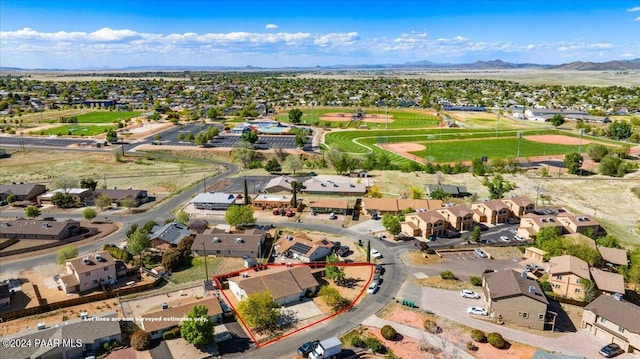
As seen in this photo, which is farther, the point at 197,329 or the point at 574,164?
the point at 574,164

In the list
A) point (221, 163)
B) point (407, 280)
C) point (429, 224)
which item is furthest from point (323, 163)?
point (407, 280)

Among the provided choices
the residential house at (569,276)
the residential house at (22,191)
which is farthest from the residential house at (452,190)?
the residential house at (22,191)

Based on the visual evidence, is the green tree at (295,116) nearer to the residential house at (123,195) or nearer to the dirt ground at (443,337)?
the residential house at (123,195)

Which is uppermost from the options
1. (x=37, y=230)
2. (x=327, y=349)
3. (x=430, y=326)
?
(x=37, y=230)

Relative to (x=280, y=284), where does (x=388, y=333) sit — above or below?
below

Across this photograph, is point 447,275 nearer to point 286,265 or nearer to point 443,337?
point 443,337

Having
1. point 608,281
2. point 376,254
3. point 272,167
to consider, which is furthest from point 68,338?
point 272,167
